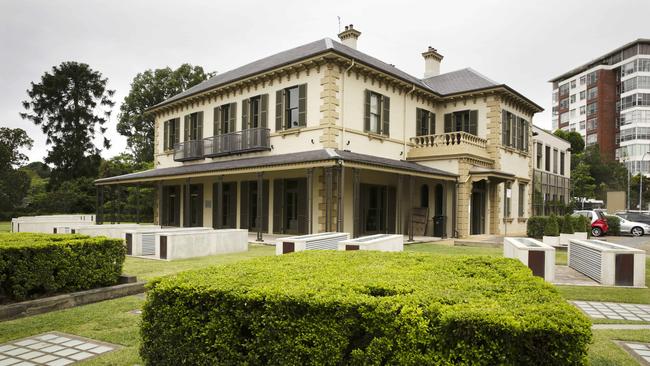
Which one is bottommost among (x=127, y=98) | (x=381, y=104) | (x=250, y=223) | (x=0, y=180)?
(x=250, y=223)

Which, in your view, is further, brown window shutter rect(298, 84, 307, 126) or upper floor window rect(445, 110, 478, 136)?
upper floor window rect(445, 110, 478, 136)

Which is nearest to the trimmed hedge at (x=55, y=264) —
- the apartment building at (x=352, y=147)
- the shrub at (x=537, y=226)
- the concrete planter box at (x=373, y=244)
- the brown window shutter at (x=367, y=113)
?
the concrete planter box at (x=373, y=244)

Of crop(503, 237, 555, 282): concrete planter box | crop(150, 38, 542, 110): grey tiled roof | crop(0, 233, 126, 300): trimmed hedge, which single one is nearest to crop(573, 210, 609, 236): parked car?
crop(150, 38, 542, 110): grey tiled roof

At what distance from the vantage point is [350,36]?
74.6 feet

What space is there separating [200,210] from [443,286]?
22.0 metres

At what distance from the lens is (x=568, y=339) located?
2293mm

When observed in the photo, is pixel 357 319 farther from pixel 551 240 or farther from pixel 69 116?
pixel 69 116

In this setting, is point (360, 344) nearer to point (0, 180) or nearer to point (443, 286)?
point (443, 286)

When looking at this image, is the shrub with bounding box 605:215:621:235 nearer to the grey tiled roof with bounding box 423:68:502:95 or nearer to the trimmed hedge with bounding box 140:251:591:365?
the grey tiled roof with bounding box 423:68:502:95

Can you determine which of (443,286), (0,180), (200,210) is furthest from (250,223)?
(0,180)

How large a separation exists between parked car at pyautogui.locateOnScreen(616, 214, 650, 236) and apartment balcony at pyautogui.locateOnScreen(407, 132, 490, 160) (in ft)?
35.9

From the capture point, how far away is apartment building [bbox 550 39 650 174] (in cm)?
5959

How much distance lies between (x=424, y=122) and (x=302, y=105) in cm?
721

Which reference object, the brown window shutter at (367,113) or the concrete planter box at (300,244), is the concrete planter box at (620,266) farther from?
the brown window shutter at (367,113)
